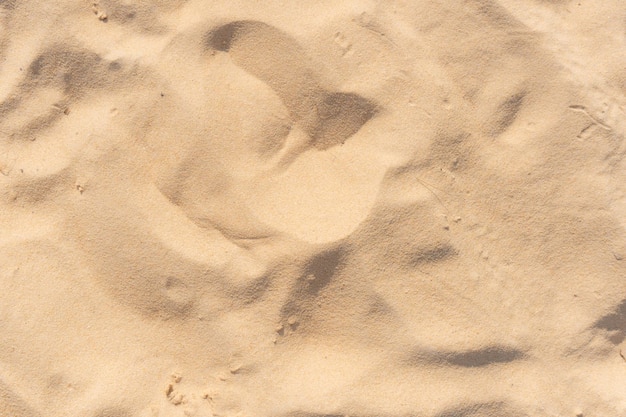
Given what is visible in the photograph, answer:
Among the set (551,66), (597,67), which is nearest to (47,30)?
(551,66)

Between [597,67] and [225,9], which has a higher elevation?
[597,67]

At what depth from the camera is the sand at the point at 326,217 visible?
1453mm

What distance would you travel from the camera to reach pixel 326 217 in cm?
145

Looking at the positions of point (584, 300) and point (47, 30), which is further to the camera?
point (47, 30)

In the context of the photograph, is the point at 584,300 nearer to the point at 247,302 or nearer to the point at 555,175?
the point at 555,175

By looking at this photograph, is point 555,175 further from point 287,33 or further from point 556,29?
point 287,33

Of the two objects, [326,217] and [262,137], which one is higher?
[262,137]

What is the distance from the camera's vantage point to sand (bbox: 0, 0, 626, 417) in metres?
1.45

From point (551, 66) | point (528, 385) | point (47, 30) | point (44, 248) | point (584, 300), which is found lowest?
point (44, 248)

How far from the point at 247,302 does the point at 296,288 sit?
0.15 metres

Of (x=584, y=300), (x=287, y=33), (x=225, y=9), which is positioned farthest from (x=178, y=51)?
(x=584, y=300)

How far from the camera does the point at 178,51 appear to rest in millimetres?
1527

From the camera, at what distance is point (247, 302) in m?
1.47

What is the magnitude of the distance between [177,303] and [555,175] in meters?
1.21
